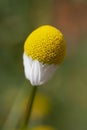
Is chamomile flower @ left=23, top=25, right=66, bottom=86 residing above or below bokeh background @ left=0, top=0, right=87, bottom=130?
below

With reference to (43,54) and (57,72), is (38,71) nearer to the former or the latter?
(43,54)

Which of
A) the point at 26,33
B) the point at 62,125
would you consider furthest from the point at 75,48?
the point at 62,125

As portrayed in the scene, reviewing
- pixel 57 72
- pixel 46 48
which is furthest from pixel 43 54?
pixel 57 72

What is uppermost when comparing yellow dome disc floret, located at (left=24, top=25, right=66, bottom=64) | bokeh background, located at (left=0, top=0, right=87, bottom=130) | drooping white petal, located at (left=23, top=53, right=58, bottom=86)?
bokeh background, located at (left=0, top=0, right=87, bottom=130)

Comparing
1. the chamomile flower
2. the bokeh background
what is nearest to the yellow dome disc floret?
the chamomile flower

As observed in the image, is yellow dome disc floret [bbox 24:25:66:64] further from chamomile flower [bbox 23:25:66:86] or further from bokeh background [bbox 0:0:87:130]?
bokeh background [bbox 0:0:87:130]

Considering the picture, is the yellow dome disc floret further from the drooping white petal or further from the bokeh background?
the bokeh background

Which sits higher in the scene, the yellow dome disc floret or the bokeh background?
the bokeh background

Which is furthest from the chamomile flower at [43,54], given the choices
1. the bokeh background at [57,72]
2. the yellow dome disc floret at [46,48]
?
the bokeh background at [57,72]

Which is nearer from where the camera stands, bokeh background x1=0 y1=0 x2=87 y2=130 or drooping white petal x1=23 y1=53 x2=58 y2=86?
drooping white petal x1=23 y1=53 x2=58 y2=86
